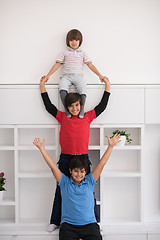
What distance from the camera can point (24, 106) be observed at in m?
2.30

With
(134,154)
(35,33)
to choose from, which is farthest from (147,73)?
(35,33)

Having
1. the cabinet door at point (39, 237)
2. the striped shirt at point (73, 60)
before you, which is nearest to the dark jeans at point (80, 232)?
the cabinet door at point (39, 237)

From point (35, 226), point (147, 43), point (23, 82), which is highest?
point (147, 43)

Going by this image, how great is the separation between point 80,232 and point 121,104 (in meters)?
1.03

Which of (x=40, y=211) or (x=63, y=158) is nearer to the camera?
(x=63, y=158)

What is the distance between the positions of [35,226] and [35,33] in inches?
65.3

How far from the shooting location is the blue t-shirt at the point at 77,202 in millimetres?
2076

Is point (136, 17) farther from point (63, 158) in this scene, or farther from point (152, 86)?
point (63, 158)

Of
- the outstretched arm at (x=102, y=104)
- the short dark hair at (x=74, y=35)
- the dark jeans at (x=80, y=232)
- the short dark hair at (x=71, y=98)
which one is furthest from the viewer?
the short dark hair at (x=74, y=35)

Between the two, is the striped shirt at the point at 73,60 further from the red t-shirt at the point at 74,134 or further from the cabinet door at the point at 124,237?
the cabinet door at the point at 124,237

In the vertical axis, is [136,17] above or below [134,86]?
above

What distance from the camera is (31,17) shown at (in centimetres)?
253

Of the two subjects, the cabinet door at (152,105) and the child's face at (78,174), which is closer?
the child's face at (78,174)

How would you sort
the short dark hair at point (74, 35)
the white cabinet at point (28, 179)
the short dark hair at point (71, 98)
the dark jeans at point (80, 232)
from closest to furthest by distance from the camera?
the dark jeans at point (80, 232), the short dark hair at point (71, 98), the short dark hair at point (74, 35), the white cabinet at point (28, 179)
